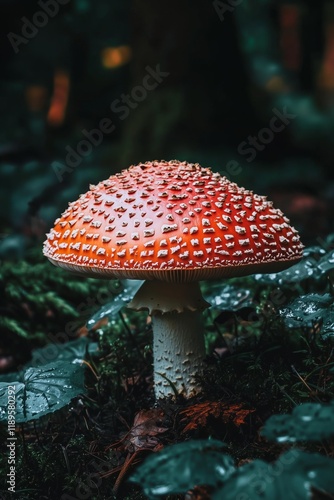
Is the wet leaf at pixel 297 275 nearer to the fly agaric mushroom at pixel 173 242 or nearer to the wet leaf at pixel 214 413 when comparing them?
the fly agaric mushroom at pixel 173 242

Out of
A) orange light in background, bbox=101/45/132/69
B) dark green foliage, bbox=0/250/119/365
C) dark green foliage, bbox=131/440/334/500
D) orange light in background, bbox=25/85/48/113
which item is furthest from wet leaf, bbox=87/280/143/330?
orange light in background, bbox=101/45/132/69

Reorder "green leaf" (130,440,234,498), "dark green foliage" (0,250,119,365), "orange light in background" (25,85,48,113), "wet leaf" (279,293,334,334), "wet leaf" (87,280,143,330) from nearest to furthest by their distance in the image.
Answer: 1. "green leaf" (130,440,234,498)
2. "wet leaf" (279,293,334,334)
3. "wet leaf" (87,280,143,330)
4. "dark green foliage" (0,250,119,365)
5. "orange light in background" (25,85,48,113)

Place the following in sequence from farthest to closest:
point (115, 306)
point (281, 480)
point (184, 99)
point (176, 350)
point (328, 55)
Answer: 1. point (328, 55)
2. point (184, 99)
3. point (115, 306)
4. point (176, 350)
5. point (281, 480)

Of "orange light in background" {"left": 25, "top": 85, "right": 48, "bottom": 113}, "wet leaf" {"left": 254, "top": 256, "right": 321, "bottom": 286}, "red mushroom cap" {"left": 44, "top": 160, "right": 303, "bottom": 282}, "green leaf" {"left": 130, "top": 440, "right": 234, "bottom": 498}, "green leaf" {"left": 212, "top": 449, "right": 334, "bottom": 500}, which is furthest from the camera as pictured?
"orange light in background" {"left": 25, "top": 85, "right": 48, "bottom": 113}

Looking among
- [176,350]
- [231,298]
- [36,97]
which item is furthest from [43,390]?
[36,97]

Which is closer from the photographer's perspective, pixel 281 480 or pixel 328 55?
pixel 281 480

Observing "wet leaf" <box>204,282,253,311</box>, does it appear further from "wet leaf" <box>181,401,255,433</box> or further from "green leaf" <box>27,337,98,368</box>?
"green leaf" <box>27,337,98,368</box>

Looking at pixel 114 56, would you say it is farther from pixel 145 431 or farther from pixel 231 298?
pixel 145 431
